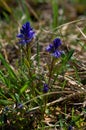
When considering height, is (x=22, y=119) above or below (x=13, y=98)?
below

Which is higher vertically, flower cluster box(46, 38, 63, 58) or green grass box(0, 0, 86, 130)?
flower cluster box(46, 38, 63, 58)

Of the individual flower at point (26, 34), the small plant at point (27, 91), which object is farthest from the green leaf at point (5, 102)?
the individual flower at point (26, 34)

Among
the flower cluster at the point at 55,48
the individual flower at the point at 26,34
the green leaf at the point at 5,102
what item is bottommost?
the green leaf at the point at 5,102

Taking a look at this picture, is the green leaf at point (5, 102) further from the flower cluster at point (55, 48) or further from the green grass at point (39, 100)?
the flower cluster at point (55, 48)

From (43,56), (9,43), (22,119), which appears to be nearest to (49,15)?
(9,43)

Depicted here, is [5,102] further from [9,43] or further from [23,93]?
[9,43]

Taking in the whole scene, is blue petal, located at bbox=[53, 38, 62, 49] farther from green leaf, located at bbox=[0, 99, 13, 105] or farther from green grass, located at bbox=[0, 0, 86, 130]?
green leaf, located at bbox=[0, 99, 13, 105]

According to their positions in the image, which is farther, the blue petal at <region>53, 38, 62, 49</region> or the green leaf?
→ the green leaf

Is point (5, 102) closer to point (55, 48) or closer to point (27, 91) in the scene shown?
point (27, 91)

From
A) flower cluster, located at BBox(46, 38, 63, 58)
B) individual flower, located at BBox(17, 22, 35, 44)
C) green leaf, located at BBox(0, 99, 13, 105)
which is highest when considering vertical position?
individual flower, located at BBox(17, 22, 35, 44)

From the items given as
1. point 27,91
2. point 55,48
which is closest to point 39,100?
point 27,91

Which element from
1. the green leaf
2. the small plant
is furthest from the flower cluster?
the green leaf
